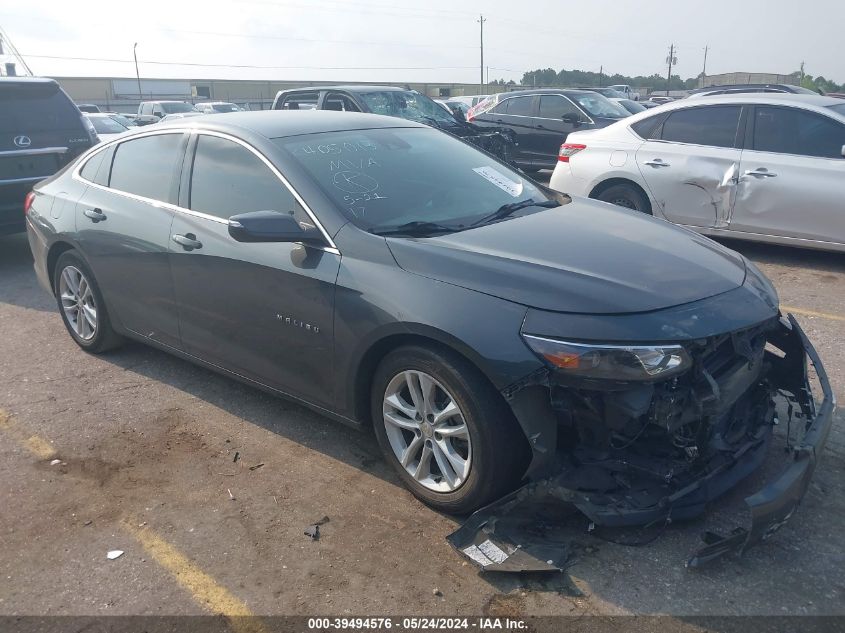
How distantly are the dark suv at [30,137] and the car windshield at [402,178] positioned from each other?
16.1 feet

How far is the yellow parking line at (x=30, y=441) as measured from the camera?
163 inches

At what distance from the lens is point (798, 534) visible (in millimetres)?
3174

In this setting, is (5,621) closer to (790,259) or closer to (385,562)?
(385,562)

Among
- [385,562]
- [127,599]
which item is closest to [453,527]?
[385,562]

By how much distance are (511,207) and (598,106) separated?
1017 cm

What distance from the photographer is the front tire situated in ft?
10.2

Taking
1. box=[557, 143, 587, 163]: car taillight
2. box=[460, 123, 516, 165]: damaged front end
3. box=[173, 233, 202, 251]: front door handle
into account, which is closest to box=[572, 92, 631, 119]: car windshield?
box=[460, 123, 516, 165]: damaged front end

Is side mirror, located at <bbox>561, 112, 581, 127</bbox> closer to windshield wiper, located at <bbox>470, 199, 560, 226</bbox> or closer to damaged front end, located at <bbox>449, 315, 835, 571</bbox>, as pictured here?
windshield wiper, located at <bbox>470, 199, 560, 226</bbox>

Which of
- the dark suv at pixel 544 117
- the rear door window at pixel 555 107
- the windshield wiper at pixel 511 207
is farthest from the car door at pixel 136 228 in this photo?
the rear door window at pixel 555 107

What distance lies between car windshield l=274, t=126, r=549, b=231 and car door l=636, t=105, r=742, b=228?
3.58 metres

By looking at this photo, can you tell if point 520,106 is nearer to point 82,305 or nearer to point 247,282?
point 82,305

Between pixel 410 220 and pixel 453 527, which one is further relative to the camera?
pixel 410 220

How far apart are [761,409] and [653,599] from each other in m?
1.14

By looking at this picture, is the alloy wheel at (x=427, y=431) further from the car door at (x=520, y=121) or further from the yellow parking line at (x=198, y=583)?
the car door at (x=520, y=121)
